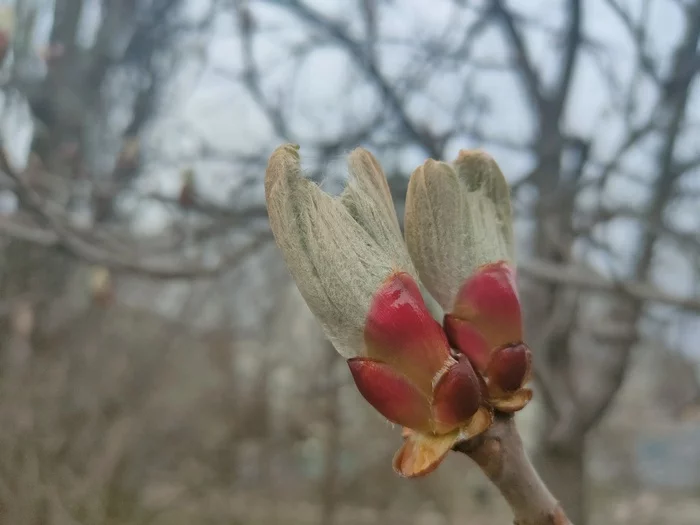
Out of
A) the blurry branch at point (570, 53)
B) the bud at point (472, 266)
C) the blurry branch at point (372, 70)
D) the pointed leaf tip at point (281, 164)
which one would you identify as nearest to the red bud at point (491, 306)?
the bud at point (472, 266)

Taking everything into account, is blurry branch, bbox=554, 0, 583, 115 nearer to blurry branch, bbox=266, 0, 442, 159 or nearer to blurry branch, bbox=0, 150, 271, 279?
blurry branch, bbox=266, 0, 442, 159

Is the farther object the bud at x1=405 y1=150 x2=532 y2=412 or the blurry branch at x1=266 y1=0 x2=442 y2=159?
the blurry branch at x1=266 y1=0 x2=442 y2=159

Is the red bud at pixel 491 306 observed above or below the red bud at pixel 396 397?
above

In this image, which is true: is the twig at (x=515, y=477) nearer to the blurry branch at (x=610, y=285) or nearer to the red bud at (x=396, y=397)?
the red bud at (x=396, y=397)

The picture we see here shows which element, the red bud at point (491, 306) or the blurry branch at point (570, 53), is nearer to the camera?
the red bud at point (491, 306)

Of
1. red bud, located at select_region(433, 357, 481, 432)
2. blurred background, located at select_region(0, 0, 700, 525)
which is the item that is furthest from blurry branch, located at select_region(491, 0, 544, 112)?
red bud, located at select_region(433, 357, 481, 432)

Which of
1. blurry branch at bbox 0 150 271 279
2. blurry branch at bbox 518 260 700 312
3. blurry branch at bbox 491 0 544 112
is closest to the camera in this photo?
blurry branch at bbox 0 150 271 279

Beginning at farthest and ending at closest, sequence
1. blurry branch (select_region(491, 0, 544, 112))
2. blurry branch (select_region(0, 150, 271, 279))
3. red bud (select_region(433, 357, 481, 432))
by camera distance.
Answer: blurry branch (select_region(491, 0, 544, 112)) < blurry branch (select_region(0, 150, 271, 279)) < red bud (select_region(433, 357, 481, 432))
